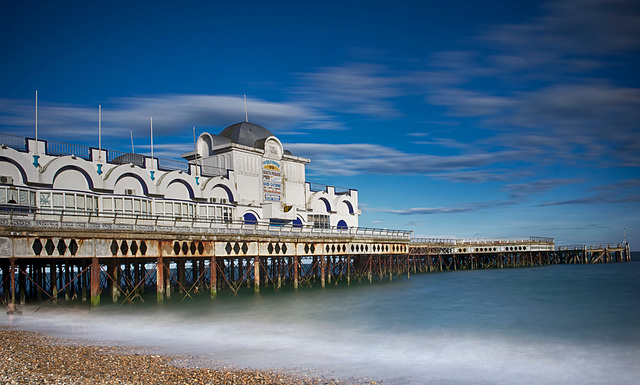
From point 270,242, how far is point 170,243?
8.05 m

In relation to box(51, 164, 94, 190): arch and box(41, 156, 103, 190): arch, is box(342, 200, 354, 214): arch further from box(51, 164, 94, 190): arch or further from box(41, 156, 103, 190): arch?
box(51, 164, 94, 190): arch

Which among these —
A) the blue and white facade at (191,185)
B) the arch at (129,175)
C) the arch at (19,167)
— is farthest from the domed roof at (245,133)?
the arch at (19,167)

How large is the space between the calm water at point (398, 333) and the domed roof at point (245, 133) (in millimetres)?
14156

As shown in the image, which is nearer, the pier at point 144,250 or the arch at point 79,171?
the pier at point 144,250

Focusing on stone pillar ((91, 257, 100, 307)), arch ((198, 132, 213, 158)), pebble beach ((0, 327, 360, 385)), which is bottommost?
pebble beach ((0, 327, 360, 385))

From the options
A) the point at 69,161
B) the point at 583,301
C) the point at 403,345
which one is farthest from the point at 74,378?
the point at 583,301

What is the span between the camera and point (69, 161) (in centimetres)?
2984

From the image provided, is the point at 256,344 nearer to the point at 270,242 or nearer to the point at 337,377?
the point at 337,377

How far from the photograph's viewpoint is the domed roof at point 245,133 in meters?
43.1

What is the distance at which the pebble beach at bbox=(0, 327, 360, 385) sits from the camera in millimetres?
12602

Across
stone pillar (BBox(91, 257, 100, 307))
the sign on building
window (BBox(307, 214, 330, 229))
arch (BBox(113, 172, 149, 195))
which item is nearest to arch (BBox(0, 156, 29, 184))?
arch (BBox(113, 172, 149, 195))

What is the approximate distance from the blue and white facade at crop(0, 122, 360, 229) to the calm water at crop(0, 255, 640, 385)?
585 centimetres

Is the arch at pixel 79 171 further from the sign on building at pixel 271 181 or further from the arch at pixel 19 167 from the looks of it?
the sign on building at pixel 271 181

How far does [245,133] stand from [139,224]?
1555cm
